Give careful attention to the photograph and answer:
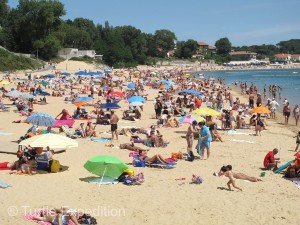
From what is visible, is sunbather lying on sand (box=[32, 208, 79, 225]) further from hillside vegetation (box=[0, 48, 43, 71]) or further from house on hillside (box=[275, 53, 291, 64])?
house on hillside (box=[275, 53, 291, 64])

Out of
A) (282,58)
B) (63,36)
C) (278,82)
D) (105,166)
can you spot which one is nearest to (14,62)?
(63,36)

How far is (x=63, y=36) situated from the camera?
58.8m

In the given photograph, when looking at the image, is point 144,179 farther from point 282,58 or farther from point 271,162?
point 282,58

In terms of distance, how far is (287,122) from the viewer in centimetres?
1931

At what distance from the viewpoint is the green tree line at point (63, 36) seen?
183 ft


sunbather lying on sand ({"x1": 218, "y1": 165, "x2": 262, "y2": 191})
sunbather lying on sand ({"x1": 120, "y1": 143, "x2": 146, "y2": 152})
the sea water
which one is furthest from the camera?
the sea water

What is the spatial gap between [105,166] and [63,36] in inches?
2096

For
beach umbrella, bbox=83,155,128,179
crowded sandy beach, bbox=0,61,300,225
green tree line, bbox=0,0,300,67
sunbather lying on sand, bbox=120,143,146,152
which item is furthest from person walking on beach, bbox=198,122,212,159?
→ green tree line, bbox=0,0,300,67

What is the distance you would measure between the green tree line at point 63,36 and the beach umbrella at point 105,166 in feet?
161

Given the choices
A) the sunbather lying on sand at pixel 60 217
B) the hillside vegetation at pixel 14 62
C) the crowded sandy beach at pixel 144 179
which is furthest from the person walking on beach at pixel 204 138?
the hillside vegetation at pixel 14 62

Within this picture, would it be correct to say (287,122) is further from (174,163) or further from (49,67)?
(49,67)

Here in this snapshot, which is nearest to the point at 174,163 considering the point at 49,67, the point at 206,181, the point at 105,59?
the point at 206,181

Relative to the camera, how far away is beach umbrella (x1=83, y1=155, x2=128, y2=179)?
8586mm

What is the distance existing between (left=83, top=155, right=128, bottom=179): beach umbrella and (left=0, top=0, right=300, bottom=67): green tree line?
1928 inches
